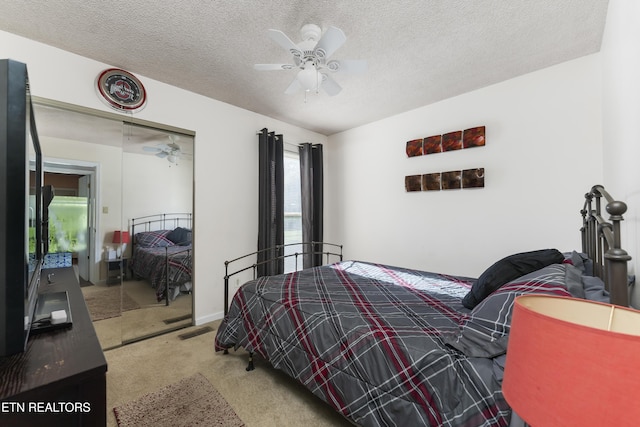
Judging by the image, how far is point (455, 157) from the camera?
3314 mm

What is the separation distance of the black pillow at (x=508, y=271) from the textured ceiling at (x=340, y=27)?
5.61 ft

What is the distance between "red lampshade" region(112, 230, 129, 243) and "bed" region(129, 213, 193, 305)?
6 cm

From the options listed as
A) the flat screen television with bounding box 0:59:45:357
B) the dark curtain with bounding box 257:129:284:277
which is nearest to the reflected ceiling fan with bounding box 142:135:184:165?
the dark curtain with bounding box 257:129:284:277

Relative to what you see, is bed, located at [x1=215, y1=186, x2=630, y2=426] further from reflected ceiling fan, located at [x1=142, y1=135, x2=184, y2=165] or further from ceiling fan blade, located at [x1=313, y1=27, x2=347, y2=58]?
reflected ceiling fan, located at [x1=142, y1=135, x2=184, y2=165]

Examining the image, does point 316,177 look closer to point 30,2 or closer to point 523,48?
point 523,48

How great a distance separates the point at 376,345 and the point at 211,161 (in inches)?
111

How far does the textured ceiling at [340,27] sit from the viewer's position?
6.34 ft

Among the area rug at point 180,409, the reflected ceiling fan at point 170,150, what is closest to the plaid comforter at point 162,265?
the reflected ceiling fan at point 170,150

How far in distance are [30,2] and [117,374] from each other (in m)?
2.73

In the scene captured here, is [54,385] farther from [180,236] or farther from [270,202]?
[270,202]

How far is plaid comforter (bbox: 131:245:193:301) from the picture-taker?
117 inches

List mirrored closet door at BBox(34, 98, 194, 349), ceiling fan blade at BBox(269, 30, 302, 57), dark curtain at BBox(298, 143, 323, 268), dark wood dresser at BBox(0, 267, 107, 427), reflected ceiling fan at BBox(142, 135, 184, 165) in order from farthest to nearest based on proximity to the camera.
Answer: dark curtain at BBox(298, 143, 323, 268) → reflected ceiling fan at BBox(142, 135, 184, 165) → mirrored closet door at BBox(34, 98, 194, 349) → ceiling fan blade at BBox(269, 30, 302, 57) → dark wood dresser at BBox(0, 267, 107, 427)

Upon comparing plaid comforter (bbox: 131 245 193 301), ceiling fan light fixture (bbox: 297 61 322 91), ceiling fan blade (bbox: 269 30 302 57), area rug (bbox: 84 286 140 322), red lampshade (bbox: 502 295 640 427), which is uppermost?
ceiling fan blade (bbox: 269 30 302 57)

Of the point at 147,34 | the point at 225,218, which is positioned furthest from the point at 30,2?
the point at 225,218
